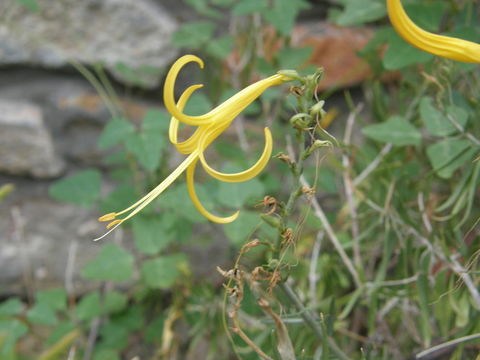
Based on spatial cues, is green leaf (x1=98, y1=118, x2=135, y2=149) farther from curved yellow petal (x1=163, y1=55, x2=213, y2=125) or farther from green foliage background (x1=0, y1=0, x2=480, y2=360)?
curved yellow petal (x1=163, y1=55, x2=213, y2=125)

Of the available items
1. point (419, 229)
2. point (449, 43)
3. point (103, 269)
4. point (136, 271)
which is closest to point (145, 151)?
point (103, 269)

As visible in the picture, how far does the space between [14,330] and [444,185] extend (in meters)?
0.93

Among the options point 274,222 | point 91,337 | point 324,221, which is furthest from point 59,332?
point 274,222

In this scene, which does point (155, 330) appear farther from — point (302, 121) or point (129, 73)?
point (302, 121)

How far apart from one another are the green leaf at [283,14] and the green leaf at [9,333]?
813 mm

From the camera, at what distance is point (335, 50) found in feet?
4.76

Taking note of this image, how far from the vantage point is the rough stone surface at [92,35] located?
1332 millimetres

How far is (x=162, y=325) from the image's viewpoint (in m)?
1.29

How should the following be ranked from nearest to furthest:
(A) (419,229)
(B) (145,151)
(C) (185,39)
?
(A) (419,229) < (B) (145,151) < (C) (185,39)

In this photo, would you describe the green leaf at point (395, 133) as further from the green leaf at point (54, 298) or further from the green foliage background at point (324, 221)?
the green leaf at point (54, 298)

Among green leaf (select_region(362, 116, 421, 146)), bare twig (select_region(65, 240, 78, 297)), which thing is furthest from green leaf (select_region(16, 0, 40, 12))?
green leaf (select_region(362, 116, 421, 146))

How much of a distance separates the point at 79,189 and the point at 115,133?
18cm

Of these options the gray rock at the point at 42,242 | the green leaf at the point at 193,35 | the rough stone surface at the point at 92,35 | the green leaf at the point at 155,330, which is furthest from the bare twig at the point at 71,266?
the green leaf at the point at 193,35

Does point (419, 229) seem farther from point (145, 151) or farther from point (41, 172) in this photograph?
point (41, 172)
